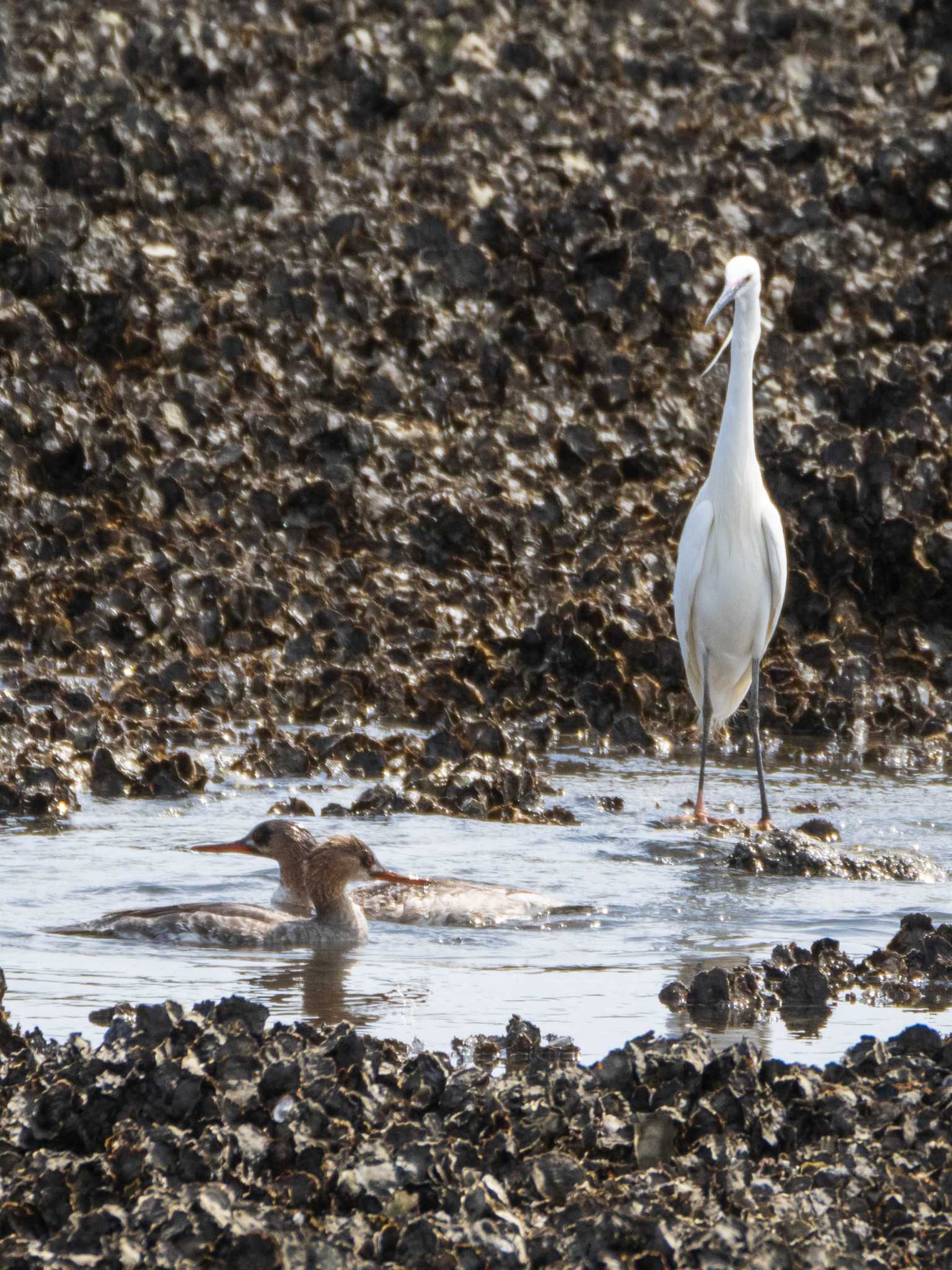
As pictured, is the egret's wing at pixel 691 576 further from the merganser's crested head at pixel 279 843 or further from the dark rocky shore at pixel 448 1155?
the dark rocky shore at pixel 448 1155

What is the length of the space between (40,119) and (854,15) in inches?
403

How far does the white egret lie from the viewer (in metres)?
11.4

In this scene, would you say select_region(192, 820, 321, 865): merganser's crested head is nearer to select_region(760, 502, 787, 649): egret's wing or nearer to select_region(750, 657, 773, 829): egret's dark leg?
select_region(750, 657, 773, 829): egret's dark leg

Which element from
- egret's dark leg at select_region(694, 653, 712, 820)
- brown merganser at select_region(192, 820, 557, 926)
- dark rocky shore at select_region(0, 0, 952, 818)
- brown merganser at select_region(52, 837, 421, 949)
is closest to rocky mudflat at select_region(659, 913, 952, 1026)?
brown merganser at select_region(192, 820, 557, 926)

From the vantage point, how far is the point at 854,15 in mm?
22891

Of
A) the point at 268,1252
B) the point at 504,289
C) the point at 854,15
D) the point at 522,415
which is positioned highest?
the point at 854,15

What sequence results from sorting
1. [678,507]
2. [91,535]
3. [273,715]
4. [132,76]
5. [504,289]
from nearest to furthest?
[273,715]
[91,535]
[678,507]
[504,289]
[132,76]

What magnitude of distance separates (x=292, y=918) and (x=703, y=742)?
4.16 metres

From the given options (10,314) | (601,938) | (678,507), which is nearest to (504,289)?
(678,507)

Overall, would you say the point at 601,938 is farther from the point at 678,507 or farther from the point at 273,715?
the point at 678,507

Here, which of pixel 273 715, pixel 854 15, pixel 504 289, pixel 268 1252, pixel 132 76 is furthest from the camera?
pixel 854 15

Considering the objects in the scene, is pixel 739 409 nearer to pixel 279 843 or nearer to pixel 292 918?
pixel 279 843

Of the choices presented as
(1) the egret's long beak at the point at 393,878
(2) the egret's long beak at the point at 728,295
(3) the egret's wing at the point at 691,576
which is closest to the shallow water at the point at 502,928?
(1) the egret's long beak at the point at 393,878

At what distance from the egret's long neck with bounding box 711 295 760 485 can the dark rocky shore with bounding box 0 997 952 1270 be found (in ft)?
21.7
